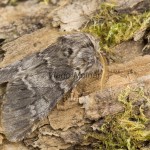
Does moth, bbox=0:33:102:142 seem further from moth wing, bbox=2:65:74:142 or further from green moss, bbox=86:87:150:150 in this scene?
green moss, bbox=86:87:150:150

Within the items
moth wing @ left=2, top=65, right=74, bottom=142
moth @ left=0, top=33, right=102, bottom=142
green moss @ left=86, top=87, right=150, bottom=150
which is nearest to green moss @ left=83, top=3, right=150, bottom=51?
moth @ left=0, top=33, right=102, bottom=142

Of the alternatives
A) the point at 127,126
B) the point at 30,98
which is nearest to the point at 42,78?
the point at 30,98

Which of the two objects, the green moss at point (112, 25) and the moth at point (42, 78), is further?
the green moss at point (112, 25)

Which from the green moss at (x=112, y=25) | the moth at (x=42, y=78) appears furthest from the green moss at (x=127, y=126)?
the green moss at (x=112, y=25)

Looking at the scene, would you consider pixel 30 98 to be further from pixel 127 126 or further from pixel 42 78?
pixel 127 126

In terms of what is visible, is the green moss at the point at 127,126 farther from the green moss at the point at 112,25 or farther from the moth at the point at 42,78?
the green moss at the point at 112,25
